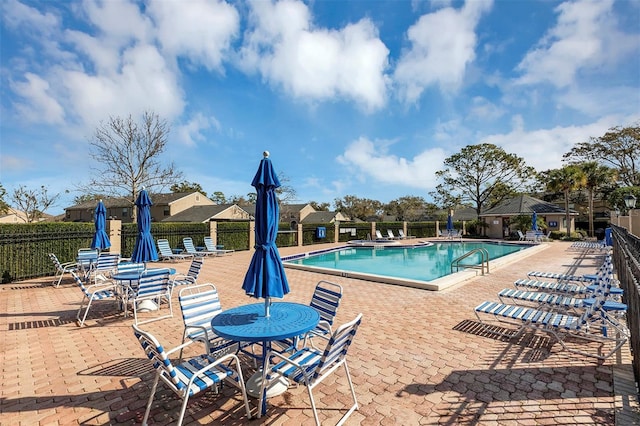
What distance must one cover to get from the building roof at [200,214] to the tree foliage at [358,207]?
1532 inches

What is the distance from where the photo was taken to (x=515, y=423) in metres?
2.97

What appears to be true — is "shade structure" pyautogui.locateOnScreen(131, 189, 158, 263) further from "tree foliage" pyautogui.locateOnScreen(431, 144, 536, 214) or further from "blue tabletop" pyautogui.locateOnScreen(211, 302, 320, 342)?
"tree foliage" pyautogui.locateOnScreen(431, 144, 536, 214)

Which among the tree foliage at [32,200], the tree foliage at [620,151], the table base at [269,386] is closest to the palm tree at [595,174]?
the tree foliage at [620,151]

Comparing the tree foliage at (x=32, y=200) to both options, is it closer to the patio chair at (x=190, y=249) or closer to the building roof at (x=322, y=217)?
the patio chair at (x=190, y=249)

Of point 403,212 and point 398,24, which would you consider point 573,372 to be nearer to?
point 398,24

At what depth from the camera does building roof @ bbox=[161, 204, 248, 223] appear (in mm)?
37344

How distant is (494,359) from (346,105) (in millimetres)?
→ 15842

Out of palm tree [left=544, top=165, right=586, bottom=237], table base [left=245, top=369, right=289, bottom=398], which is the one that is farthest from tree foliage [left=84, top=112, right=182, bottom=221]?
palm tree [left=544, top=165, right=586, bottom=237]

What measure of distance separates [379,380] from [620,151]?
164 feet

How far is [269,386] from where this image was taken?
3.41m

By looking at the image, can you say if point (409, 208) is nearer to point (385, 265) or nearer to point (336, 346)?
point (385, 265)

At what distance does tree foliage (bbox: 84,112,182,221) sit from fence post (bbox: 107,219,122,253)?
8609 millimetres

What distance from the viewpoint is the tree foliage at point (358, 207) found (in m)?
73.3

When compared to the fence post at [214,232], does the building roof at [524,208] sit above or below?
above
